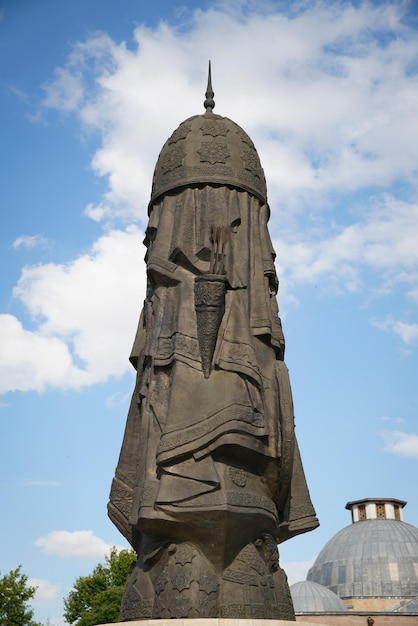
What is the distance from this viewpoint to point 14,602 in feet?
109

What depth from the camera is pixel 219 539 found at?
10047 mm

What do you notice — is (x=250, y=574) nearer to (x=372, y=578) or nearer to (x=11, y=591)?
(x=11, y=591)

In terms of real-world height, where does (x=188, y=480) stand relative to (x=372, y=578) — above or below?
below

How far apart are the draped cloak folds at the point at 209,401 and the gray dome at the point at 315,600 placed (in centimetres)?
3893

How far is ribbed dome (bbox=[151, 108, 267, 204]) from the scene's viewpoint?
12.3m

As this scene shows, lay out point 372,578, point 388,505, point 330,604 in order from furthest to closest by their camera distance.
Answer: point 388,505, point 372,578, point 330,604

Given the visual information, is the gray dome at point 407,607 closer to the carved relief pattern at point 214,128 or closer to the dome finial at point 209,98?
the dome finial at point 209,98

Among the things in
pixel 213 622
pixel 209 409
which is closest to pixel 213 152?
pixel 209 409

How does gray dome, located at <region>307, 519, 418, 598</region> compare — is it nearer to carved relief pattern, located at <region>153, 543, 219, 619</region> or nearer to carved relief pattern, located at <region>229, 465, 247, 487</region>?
carved relief pattern, located at <region>229, 465, 247, 487</region>

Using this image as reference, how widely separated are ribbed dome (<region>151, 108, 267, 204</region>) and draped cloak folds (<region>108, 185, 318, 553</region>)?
198 mm

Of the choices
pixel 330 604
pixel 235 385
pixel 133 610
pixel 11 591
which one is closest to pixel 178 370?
pixel 235 385

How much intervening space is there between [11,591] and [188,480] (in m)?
26.5

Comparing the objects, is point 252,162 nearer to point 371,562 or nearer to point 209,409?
point 209,409

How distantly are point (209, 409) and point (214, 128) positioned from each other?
5.02 m
